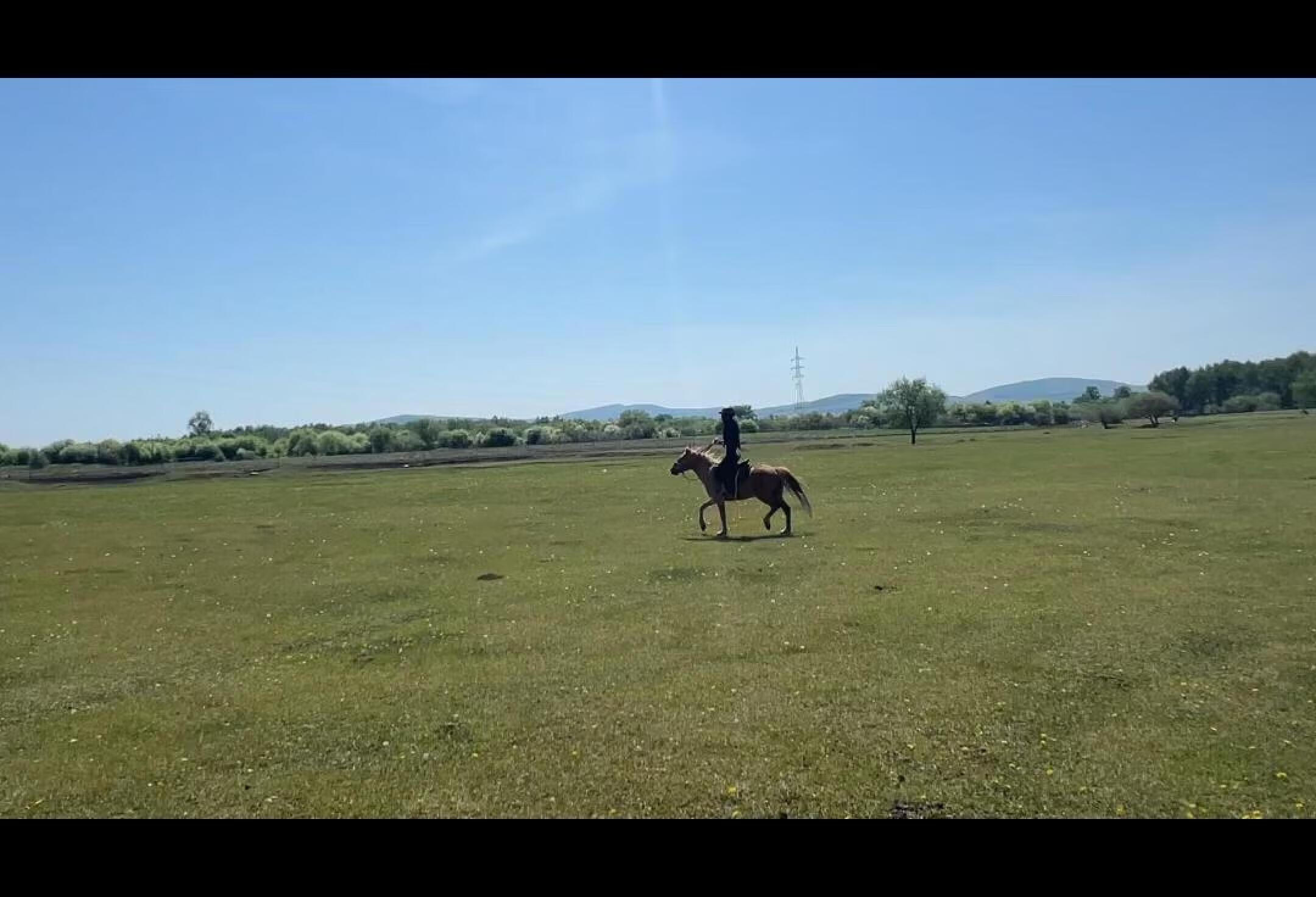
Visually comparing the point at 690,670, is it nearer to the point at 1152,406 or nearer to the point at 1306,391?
the point at 1152,406

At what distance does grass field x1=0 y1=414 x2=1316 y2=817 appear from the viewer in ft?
23.2

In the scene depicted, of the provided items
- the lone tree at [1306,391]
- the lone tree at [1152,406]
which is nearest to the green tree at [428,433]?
the lone tree at [1152,406]

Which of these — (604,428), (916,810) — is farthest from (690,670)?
(604,428)

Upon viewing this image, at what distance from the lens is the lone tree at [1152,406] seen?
11400 centimetres

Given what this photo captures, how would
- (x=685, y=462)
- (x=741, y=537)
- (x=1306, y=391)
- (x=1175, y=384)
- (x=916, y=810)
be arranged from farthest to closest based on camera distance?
(x=1175, y=384) → (x=1306, y=391) → (x=685, y=462) → (x=741, y=537) → (x=916, y=810)

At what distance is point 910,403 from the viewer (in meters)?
93.4

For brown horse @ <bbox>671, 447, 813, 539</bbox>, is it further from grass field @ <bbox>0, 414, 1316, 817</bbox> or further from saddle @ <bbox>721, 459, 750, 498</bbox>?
grass field @ <bbox>0, 414, 1316, 817</bbox>

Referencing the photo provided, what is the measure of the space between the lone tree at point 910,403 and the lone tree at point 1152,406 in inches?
1379

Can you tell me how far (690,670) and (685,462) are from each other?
13.6m

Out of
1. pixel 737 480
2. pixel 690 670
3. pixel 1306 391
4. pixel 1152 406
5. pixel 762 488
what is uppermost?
pixel 1306 391

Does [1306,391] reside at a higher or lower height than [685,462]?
higher
